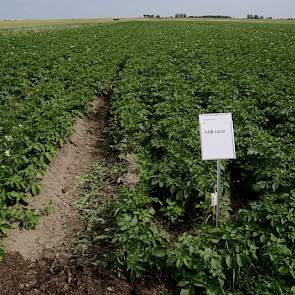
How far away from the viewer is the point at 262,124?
27.5 ft

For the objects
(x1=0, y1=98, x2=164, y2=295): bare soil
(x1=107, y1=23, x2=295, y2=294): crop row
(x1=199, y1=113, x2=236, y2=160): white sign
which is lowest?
(x1=0, y1=98, x2=164, y2=295): bare soil

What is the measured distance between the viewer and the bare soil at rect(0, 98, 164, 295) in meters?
4.22

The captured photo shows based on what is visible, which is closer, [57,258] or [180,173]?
[57,258]

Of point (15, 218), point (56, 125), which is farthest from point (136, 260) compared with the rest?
point (56, 125)

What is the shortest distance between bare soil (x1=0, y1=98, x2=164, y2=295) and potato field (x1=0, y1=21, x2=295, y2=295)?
164mm

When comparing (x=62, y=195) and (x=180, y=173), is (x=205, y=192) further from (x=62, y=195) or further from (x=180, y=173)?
(x=62, y=195)

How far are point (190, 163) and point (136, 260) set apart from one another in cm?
193

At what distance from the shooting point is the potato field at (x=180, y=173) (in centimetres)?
411

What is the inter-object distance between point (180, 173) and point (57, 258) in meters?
2.03

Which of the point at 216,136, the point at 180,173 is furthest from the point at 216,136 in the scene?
the point at 180,173

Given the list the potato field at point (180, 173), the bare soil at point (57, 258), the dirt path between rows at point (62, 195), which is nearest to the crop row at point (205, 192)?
the potato field at point (180, 173)

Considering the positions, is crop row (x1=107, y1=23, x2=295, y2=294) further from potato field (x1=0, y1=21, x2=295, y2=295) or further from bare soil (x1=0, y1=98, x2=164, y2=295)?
bare soil (x1=0, y1=98, x2=164, y2=295)

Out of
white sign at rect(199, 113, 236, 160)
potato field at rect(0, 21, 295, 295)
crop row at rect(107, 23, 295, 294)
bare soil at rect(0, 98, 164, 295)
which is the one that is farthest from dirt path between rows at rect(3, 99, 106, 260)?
white sign at rect(199, 113, 236, 160)

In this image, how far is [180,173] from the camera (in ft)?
19.1
